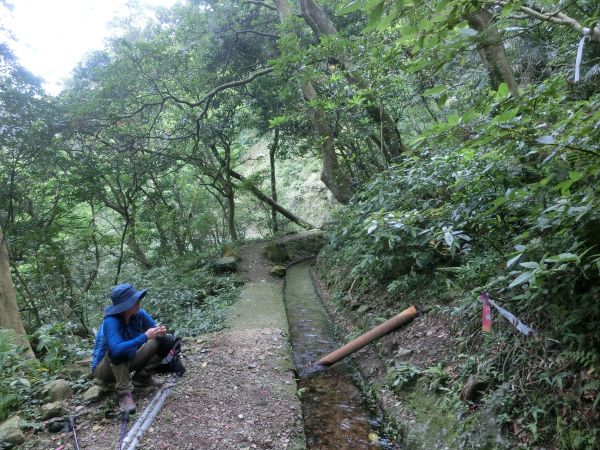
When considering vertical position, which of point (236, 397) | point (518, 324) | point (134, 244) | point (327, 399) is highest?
point (134, 244)

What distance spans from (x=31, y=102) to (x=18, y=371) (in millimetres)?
6619

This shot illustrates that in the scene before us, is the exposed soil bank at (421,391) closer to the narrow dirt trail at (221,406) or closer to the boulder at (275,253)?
the narrow dirt trail at (221,406)

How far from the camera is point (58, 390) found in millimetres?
4562

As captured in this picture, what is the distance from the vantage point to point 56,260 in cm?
1112

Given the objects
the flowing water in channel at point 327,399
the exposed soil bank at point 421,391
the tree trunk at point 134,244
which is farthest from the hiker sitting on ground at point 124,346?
the tree trunk at point 134,244

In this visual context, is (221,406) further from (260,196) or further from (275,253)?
(260,196)

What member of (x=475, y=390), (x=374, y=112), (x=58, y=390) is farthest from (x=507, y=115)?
(x=374, y=112)

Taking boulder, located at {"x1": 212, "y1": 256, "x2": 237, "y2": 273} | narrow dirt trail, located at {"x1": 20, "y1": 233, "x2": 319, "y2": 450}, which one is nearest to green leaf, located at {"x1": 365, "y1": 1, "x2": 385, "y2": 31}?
narrow dirt trail, located at {"x1": 20, "y1": 233, "x2": 319, "y2": 450}

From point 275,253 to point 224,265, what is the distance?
9.91 ft

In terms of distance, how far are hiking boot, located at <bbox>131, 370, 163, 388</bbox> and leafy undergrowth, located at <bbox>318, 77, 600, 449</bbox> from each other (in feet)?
9.66

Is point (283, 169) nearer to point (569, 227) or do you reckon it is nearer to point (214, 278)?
point (214, 278)

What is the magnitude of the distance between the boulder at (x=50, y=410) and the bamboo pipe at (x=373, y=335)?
10.8 ft

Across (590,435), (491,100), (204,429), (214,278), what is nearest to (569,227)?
(491,100)

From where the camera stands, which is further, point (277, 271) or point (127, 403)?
point (277, 271)
